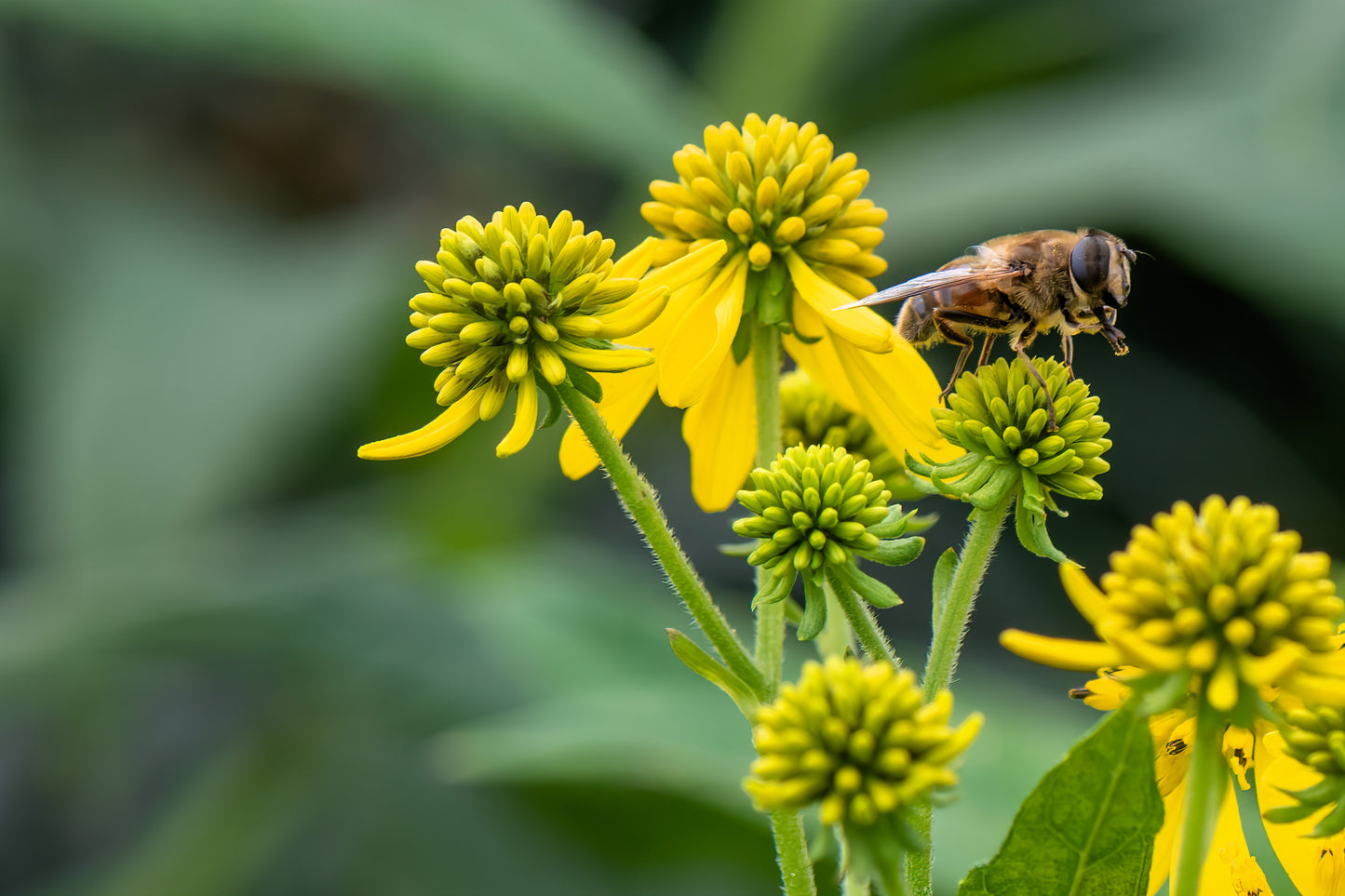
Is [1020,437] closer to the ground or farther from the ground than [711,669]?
farther from the ground

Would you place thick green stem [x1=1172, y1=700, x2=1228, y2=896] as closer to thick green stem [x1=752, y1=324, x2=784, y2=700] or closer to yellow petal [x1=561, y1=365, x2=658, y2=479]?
thick green stem [x1=752, y1=324, x2=784, y2=700]

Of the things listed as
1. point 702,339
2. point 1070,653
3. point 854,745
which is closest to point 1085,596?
point 1070,653

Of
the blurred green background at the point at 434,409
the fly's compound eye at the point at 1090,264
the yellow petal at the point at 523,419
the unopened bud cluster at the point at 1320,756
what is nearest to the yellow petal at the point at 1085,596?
the unopened bud cluster at the point at 1320,756

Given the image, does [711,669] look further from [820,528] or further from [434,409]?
[434,409]

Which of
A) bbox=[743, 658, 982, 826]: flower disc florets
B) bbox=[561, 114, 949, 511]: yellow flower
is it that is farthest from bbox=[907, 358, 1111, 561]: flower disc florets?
bbox=[743, 658, 982, 826]: flower disc florets

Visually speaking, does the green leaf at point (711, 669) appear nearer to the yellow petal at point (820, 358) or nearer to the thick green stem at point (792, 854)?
the thick green stem at point (792, 854)

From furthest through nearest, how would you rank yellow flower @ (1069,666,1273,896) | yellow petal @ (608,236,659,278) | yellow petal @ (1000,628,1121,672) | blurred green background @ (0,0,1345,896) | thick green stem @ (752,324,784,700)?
blurred green background @ (0,0,1345,896)
yellow petal @ (608,236,659,278)
thick green stem @ (752,324,784,700)
yellow flower @ (1069,666,1273,896)
yellow petal @ (1000,628,1121,672)
